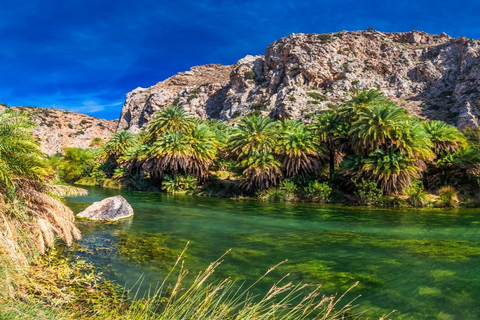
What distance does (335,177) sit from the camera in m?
33.3

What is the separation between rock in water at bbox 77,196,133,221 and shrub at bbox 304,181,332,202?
61.5 ft

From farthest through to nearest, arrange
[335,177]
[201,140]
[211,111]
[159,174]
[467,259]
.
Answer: [211,111] < [159,174] < [201,140] < [335,177] < [467,259]

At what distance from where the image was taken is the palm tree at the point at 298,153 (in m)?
33.4

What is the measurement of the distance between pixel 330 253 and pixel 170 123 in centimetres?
3519

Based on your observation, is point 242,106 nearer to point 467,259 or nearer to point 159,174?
point 159,174

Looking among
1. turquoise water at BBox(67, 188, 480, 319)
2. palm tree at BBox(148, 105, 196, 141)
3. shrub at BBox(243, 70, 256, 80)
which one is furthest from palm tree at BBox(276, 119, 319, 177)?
shrub at BBox(243, 70, 256, 80)

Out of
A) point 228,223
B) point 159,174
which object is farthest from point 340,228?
point 159,174

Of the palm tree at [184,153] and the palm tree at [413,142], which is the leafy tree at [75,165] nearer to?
the palm tree at [184,153]

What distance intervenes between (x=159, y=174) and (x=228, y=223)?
2817 cm

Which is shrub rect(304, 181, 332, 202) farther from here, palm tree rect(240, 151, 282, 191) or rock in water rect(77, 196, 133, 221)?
rock in water rect(77, 196, 133, 221)

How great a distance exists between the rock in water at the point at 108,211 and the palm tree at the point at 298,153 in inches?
746

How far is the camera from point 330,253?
11977 mm

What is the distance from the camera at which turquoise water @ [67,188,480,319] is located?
7.94 meters

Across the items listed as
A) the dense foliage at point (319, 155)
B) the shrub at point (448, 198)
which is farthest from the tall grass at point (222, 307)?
the shrub at point (448, 198)
